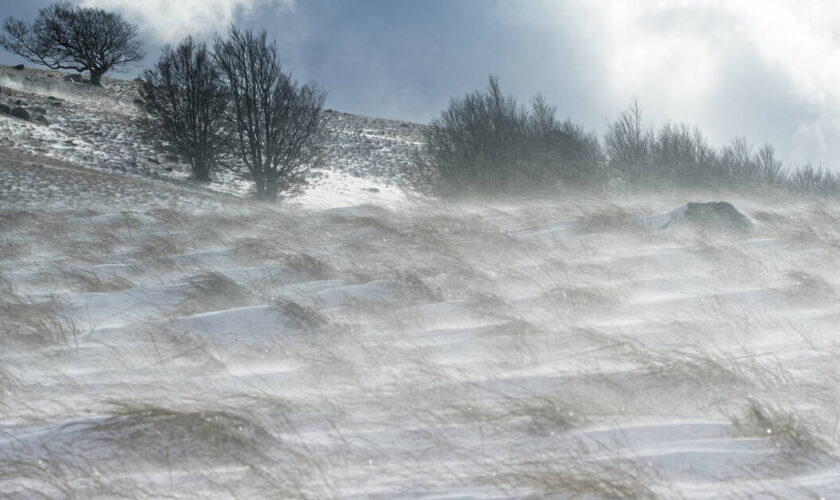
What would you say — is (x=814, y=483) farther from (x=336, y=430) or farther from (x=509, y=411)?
(x=336, y=430)

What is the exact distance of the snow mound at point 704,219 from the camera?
6.71 m

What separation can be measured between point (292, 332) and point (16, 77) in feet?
113

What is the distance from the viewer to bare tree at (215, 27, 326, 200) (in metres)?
19.0

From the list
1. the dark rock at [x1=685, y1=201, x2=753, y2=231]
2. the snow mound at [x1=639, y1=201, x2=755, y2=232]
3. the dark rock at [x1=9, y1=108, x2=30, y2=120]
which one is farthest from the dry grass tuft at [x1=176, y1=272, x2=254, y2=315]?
the dark rock at [x1=9, y1=108, x2=30, y2=120]

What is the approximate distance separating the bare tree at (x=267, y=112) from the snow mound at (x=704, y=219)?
13.8 metres

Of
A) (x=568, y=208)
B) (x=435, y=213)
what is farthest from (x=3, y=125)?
(x=568, y=208)

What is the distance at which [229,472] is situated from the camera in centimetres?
275

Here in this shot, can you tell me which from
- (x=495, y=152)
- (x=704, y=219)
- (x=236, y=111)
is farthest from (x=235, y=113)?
(x=704, y=219)

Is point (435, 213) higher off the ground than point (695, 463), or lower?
higher

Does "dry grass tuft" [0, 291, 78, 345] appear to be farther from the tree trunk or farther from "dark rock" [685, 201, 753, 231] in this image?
the tree trunk

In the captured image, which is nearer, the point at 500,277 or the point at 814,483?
the point at 814,483

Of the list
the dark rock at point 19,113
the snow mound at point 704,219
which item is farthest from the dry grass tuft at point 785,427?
the dark rock at point 19,113

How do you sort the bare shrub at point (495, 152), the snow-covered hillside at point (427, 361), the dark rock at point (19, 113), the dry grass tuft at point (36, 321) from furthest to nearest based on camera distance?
1. the dark rock at point (19, 113)
2. the bare shrub at point (495, 152)
3. the dry grass tuft at point (36, 321)
4. the snow-covered hillside at point (427, 361)

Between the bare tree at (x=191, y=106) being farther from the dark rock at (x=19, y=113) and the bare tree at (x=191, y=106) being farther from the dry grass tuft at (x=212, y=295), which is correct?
the dry grass tuft at (x=212, y=295)
